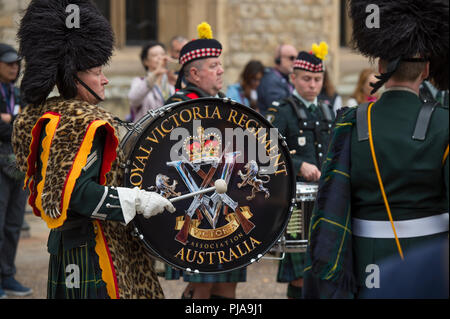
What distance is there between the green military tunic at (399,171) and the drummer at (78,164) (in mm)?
916

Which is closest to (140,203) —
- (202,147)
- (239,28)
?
(202,147)

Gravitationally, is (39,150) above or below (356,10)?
below

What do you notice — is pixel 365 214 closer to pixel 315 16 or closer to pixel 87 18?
pixel 87 18

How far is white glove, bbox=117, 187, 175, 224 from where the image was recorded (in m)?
3.41

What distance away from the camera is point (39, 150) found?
356 centimetres

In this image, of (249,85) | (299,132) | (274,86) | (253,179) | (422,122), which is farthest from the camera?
(249,85)

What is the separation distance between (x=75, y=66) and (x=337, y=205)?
141cm

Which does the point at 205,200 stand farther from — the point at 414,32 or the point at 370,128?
the point at 414,32

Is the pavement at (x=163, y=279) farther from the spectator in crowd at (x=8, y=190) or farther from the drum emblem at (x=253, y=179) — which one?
the drum emblem at (x=253, y=179)

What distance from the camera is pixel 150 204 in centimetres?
343

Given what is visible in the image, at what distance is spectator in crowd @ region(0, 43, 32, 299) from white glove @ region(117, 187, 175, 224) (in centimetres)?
290

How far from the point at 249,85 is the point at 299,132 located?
3.12 metres
